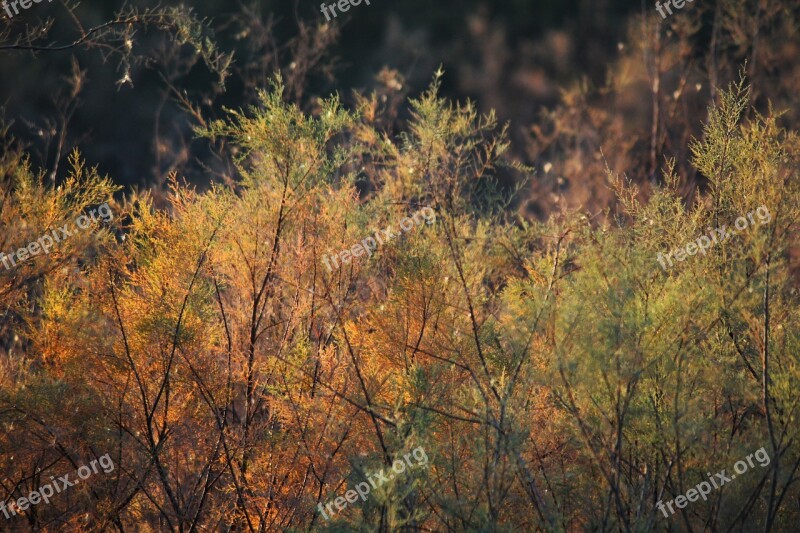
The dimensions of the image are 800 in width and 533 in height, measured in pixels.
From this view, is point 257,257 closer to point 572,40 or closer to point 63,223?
point 63,223

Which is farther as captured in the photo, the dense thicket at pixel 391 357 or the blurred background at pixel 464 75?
the blurred background at pixel 464 75

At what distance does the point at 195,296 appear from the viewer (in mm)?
5480

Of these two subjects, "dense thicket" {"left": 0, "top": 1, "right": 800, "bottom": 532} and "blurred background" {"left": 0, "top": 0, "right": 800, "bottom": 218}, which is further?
"blurred background" {"left": 0, "top": 0, "right": 800, "bottom": 218}

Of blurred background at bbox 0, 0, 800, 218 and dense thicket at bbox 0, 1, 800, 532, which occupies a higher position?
blurred background at bbox 0, 0, 800, 218

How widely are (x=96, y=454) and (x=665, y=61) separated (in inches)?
517

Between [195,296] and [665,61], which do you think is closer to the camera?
[195,296]

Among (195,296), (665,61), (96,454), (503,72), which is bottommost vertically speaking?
(96,454)

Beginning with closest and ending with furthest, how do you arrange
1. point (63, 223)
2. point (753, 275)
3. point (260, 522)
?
point (753, 275), point (260, 522), point (63, 223)

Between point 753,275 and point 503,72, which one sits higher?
point 503,72

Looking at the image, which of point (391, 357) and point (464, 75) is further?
point (464, 75)

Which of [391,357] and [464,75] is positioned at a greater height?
[464,75]

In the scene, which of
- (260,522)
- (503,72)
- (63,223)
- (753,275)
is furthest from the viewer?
(503,72)

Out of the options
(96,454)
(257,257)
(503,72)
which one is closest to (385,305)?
(257,257)

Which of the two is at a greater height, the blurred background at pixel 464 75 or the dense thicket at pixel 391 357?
the blurred background at pixel 464 75
